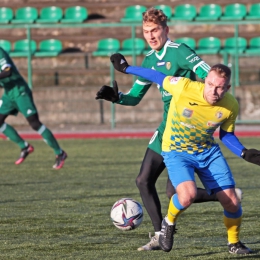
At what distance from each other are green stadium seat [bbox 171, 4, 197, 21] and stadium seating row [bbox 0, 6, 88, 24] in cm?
248

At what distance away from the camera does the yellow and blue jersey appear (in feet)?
18.8

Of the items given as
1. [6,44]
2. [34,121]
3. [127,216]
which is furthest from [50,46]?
[127,216]

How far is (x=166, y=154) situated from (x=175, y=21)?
14253mm

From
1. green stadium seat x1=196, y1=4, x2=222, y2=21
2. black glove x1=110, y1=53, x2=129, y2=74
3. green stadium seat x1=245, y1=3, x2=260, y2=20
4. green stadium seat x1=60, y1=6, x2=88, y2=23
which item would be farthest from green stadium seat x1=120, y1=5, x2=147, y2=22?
black glove x1=110, y1=53, x2=129, y2=74

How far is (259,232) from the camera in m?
6.91

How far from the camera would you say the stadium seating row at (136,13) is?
68.3 feet

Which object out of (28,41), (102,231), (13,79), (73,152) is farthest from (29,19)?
(102,231)

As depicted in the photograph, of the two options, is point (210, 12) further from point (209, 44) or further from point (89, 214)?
point (89, 214)

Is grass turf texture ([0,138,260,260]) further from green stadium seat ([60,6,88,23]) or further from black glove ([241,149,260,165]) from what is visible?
green stadium seat ([60,6,88,23])

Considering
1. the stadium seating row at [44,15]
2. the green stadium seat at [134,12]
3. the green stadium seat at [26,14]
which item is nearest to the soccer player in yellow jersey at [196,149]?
the green stadium seat at [134,12]

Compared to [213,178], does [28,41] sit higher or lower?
lower

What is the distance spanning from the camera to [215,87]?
5508 mm

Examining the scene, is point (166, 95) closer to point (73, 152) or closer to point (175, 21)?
point (73, 152)

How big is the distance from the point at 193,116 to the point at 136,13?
15.8 m
